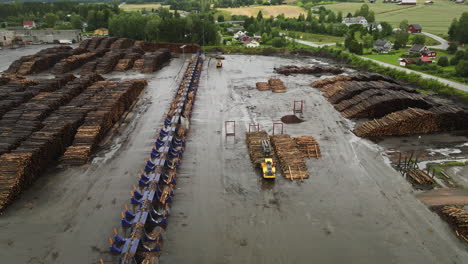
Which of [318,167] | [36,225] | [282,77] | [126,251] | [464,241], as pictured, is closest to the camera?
[126,251]

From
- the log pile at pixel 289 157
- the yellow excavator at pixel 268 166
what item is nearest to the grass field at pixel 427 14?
the log pile at pixel 289 157

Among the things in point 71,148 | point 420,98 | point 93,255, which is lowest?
point 93,255

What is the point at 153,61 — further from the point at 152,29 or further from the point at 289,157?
the point at 289,157

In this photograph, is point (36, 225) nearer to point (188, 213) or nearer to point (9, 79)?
point (188, 213)

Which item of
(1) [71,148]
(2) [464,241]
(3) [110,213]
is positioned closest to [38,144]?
(1) [71,148]

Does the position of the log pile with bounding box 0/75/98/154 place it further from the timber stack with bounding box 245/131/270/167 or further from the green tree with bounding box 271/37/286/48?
the green tree with bounding box 271/37/286/48

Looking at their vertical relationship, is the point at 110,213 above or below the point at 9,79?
below

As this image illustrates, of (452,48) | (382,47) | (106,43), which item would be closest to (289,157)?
(382,47)

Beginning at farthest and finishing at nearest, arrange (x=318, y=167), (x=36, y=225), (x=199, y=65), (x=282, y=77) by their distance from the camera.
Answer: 1. (x=199, y=65)
2. (x=282, y=77)
3. (x=318, y=167)
4. (x=36, y=225)
